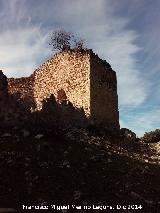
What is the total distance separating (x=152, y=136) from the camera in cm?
3075

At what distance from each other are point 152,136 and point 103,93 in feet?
16.9

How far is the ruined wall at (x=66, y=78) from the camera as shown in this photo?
28680 millimetres

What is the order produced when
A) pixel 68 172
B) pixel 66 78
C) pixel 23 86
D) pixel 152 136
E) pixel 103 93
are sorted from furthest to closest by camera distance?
pixel 23 86 < pixel 152 136 < pixel 66 78 < pixel 103 93 < pixel 68 172

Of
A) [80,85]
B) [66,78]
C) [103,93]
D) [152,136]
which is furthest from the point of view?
[152,136]

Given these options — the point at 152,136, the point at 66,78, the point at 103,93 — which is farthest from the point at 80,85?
the point at 152,136

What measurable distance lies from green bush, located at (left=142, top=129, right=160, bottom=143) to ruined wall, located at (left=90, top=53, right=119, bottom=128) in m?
2.60

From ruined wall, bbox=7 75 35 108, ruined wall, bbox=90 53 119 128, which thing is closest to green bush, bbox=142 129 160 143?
ruined wall, bbox=90 53 119 128

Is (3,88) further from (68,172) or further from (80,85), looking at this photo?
(80,85)

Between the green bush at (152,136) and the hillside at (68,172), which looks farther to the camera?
the green bush at (152,136)

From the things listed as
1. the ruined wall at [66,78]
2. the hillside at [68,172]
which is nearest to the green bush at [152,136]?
the ruined wall at [66,78]

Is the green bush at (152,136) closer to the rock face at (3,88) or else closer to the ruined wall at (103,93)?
the ruined wall at (103,93)

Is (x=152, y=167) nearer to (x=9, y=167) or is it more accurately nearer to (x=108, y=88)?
(x=9, y=167)

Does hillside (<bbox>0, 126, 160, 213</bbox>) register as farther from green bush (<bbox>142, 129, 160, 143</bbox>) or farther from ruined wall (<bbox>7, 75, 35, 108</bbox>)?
ruined wall (<bbox>7, 75, 35, 108</bbox>)

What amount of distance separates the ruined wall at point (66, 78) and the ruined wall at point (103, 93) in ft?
1.47
